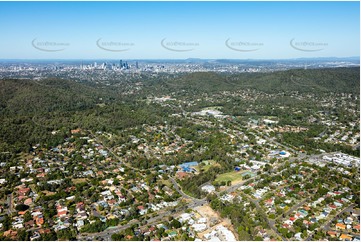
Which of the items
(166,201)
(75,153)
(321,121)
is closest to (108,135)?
(75,153)

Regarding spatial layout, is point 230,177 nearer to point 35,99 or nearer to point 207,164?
point 207,164

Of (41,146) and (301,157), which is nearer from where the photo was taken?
(301,157)

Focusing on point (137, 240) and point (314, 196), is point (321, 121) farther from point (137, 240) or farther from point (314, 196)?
point (137, 240)

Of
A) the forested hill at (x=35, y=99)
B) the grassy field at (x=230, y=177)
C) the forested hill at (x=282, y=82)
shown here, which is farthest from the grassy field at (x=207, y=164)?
the forested hill at (x=282, y=82)

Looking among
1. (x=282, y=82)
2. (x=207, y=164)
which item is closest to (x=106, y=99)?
(x=207, y=164)

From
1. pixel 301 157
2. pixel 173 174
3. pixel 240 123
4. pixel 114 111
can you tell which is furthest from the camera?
pixel 114 111

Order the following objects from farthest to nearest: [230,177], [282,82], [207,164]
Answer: [282,82], [207,164], [230,177]

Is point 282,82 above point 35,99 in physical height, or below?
above
